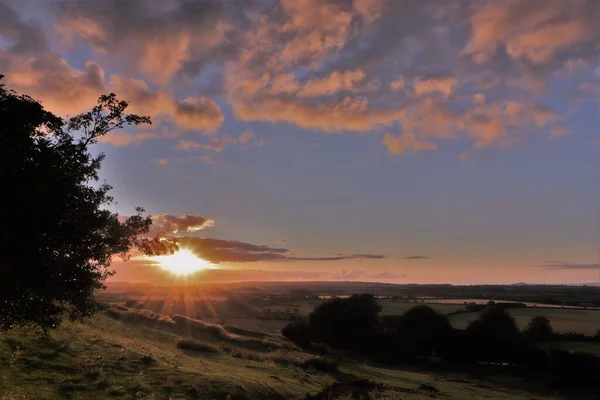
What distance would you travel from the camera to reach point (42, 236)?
57.6 feet

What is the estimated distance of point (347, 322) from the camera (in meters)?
105

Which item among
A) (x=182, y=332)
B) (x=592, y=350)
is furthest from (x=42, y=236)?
(x=592, y=350)

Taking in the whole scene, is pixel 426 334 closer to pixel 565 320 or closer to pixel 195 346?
pixel 195 346

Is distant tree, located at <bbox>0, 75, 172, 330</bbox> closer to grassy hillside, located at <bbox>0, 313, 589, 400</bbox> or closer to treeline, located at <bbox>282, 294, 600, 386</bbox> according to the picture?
grassy hillside, located at <bbox>0, 313, 589, 400</bbox>

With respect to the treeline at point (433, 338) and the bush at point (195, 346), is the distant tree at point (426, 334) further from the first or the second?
the bush at point (195, 346)

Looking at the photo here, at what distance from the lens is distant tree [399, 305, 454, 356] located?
96312 millimetres

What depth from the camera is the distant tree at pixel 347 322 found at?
101 metres

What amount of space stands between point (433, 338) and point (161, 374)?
251ft

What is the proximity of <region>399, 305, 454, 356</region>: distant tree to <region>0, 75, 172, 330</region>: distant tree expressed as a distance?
290 feet

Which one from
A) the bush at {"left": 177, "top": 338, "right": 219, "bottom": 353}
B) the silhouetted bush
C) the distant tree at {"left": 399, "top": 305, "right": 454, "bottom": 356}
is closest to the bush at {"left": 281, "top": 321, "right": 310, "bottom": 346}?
the distant tree at {"left": 399, "top": 305, "right": 454, "bottom": 356}

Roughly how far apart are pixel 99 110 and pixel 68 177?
383cm

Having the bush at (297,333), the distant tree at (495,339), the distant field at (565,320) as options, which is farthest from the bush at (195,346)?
the distant field at (565,320)

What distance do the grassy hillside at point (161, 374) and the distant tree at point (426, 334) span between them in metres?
33.0

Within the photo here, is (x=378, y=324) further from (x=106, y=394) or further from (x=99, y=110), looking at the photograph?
(x=99, y=110)
